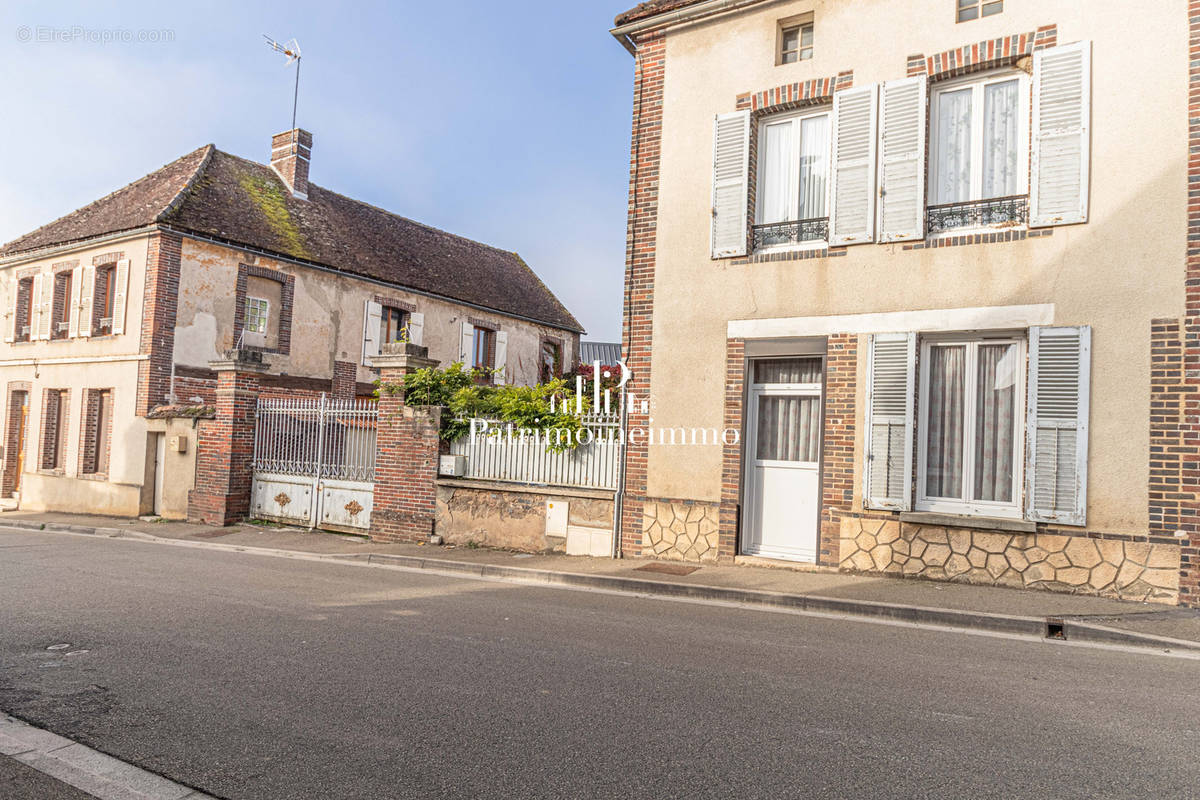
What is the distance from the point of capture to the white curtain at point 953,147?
8.80 m

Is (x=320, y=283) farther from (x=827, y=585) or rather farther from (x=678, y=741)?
(x=678, y=741)

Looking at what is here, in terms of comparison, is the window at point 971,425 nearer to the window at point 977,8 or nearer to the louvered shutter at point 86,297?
the window at point 977,8

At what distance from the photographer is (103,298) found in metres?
18.6

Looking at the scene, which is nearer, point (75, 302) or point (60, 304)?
point (75, 302)

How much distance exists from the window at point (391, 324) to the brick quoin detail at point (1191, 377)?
1800cm

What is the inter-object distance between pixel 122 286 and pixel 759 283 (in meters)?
14.9

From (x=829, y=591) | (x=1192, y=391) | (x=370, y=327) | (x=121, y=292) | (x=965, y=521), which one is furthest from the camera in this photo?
(x=370, y=327)

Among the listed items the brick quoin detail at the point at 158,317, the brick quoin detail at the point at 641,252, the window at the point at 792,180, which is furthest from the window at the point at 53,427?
Answer: the window at the point at 792,180

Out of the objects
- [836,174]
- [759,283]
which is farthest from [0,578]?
[836,174]

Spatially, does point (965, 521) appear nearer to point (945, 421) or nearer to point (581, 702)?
point (945, 421)

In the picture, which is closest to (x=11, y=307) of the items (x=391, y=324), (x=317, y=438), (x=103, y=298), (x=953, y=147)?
(x=103, y=298)

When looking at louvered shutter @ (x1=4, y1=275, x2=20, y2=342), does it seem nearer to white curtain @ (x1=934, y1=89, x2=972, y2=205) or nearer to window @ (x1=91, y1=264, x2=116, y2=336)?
window @ (x1=91, y1=264, x2=116, y2=336)

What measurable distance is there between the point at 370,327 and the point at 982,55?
54.0ft

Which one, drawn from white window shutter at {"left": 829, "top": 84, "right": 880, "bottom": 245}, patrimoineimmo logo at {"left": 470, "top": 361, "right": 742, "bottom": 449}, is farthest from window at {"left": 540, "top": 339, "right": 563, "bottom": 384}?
white window shutter at {"left": 829, "top": 84, "right": 880, "bottom": 245}
